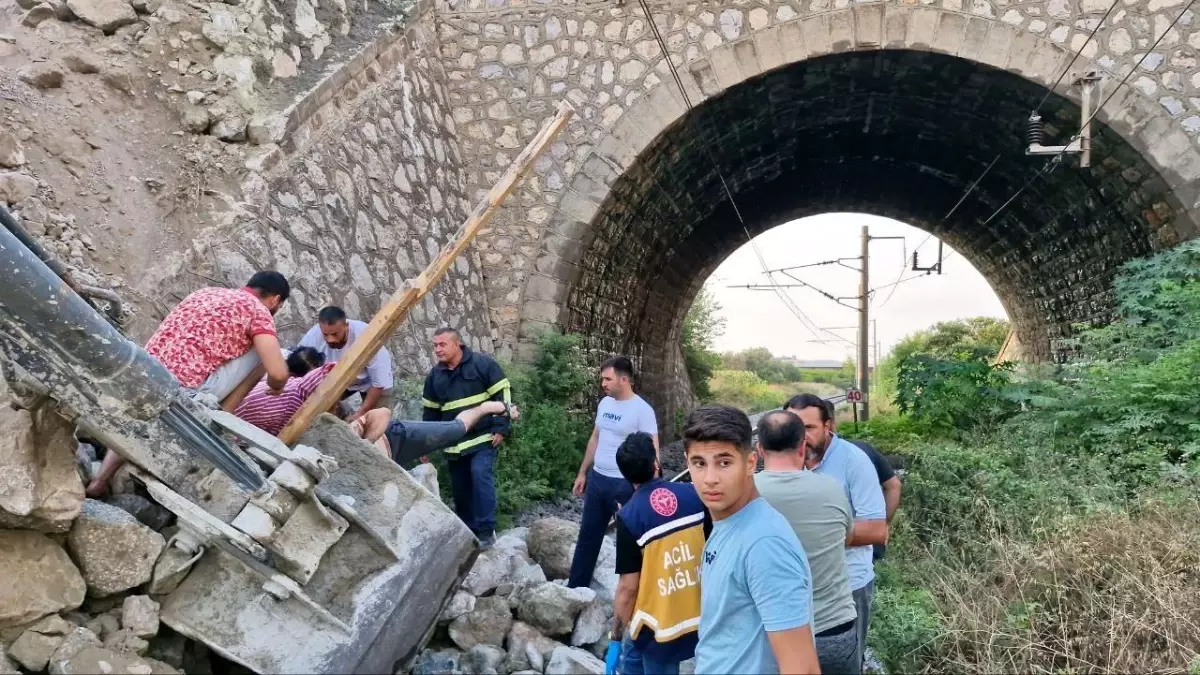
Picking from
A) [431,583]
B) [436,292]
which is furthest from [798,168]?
[431,583]

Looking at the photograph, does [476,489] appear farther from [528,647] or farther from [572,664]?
[572,664]

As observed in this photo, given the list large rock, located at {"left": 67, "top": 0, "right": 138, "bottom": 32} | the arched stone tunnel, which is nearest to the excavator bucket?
large rock, located at {"left": 67, "top": 0, "right": 138, "bottom": 32}

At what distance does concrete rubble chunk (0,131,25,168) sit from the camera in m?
4.67

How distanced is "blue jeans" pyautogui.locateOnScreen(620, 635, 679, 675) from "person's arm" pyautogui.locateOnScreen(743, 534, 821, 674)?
774mm

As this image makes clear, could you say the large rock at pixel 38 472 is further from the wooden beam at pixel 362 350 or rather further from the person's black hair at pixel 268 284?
the person's black hair at pixel 268 284

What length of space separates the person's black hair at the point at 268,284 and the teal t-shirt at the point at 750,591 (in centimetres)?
280

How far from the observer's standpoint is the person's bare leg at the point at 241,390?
12.4 ft

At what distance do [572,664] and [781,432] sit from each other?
1.41 meters

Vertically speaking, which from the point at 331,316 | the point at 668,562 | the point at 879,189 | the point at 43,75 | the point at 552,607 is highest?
the point at 879,189

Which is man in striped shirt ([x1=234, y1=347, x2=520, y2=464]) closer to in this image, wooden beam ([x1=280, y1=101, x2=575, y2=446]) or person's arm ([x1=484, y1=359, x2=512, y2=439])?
person's arm ([x1=484, y1=359, x2=512, y2=439])

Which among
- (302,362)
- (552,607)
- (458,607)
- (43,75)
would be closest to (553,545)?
(552,607)

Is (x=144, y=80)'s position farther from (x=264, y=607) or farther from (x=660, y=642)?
(x=660, y=642)

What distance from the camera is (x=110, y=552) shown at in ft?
9.43

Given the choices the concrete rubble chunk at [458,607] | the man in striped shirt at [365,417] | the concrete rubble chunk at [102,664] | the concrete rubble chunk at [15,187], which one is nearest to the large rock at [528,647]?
the concrete rubble chunk at [458,607]
